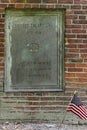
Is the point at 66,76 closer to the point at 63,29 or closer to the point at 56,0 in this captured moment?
the point at 63,29

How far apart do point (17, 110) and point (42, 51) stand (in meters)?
1.22

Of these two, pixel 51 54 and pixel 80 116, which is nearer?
pixel 80 116

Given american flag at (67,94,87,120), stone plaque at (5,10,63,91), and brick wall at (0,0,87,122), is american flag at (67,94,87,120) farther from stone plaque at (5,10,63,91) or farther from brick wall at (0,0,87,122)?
stone plaque at (5,10,63,91)

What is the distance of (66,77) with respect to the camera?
8141 mm

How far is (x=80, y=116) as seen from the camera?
7.66m

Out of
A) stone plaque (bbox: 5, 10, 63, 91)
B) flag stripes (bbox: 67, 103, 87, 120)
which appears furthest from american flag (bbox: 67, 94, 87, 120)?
stone plaque (bbox: 5, 10, 63, 91)

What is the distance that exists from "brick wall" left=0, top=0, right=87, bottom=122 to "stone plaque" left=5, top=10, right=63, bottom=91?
15 centimetres

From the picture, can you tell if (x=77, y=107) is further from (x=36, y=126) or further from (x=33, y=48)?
(x=33, y=48)

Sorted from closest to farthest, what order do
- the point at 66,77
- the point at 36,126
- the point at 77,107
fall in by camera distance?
the point at 77,107, the point at 36,126, the point at 66,77

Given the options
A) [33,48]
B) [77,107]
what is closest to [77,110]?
[77,107]

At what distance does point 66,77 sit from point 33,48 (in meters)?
0.84

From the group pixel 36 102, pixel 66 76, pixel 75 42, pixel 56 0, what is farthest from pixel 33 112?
pixel 56 0

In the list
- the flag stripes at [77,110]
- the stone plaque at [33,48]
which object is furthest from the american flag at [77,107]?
the stone plaque at [33,48]

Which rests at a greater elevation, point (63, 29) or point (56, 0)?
point (56, 0)
